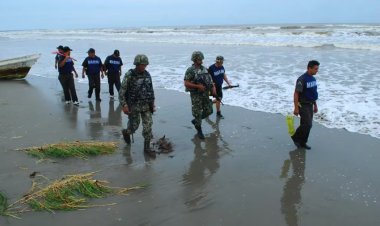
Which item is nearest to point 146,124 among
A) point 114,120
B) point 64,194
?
point 64,194

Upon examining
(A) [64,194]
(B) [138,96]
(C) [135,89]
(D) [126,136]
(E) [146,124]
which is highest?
(C) [135,89]

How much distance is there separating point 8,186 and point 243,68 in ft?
44.0

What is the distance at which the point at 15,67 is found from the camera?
15578mm

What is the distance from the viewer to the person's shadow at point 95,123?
315 inches

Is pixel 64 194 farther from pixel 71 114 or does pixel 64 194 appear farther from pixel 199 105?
pixel 71 114

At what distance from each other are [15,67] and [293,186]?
13.5 metres

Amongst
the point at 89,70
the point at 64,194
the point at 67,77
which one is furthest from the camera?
the point at 89,70

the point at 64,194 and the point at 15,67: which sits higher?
the point at 15,67

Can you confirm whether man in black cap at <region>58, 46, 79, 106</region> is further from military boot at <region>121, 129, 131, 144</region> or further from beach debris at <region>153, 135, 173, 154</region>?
beach debris at <region>153, 135, 173, 154</region>

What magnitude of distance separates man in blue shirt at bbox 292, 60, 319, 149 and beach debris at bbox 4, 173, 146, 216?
3.09 m

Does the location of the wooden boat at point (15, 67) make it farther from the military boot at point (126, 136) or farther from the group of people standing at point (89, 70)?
the military boot at point (126, 136)

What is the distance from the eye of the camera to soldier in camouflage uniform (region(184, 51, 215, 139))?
749 centimetres

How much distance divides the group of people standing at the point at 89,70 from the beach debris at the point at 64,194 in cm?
593

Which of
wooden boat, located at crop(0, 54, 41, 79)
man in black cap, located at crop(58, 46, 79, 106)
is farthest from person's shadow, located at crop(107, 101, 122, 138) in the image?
wooden boat, located at crop(0, 54, 41, 79)
